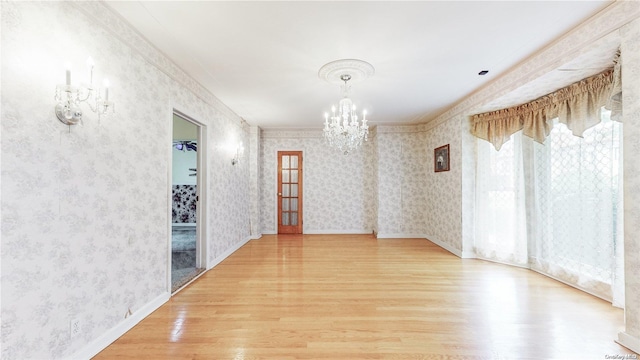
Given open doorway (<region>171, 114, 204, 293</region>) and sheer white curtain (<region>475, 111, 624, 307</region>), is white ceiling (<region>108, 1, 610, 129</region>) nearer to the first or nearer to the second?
sheer white curtain (<region>475, 111, 624, 307</region>)

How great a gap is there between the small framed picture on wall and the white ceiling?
146 cm

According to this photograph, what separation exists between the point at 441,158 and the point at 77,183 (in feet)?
16.9

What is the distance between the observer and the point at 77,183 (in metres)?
1.70

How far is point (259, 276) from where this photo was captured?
336cm

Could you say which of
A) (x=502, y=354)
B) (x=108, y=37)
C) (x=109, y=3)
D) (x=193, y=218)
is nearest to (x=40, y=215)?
(x=108, y=37)

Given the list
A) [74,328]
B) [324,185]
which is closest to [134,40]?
[74,328]

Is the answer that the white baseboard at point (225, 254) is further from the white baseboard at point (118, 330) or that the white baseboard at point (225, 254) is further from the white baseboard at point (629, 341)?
the white baseboard at point (629, 341)

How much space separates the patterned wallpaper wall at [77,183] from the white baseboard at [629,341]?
3917mm

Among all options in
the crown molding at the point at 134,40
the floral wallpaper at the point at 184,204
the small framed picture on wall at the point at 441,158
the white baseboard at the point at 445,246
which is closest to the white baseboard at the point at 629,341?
the white baseboard at the point at 445,246

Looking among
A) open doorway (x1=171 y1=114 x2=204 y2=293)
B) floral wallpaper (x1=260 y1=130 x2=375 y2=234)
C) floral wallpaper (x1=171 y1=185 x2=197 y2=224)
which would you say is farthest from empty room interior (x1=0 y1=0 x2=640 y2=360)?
floral wallpaper (x1=171 y1=185 x2=197 y2=224)

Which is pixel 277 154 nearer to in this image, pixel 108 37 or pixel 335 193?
pixel 335 193

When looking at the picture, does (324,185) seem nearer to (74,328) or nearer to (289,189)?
(289,189)

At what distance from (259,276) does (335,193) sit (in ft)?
10.5

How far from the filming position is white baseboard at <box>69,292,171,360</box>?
1744 mm
